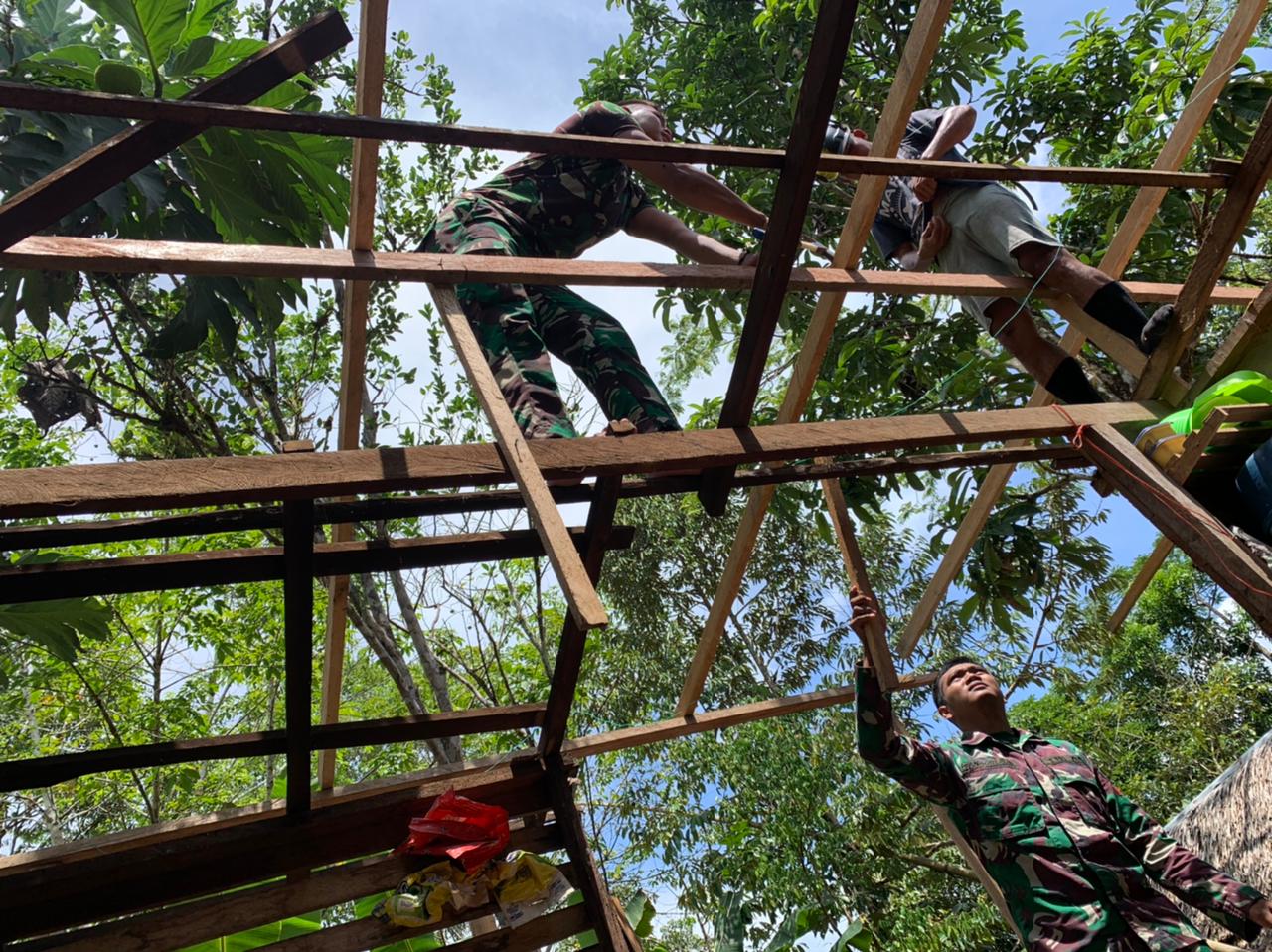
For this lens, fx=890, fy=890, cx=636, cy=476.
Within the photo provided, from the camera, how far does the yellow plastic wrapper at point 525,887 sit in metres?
2.29

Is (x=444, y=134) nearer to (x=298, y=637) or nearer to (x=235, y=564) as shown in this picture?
(x=235, y=564)

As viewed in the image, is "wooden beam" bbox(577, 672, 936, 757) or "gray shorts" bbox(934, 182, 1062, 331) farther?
"wooden beam" bbox(577, 672, 936, 757)

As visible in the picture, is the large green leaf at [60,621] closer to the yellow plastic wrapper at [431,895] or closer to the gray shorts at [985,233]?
the yellow plastic wrapper at [431,895]

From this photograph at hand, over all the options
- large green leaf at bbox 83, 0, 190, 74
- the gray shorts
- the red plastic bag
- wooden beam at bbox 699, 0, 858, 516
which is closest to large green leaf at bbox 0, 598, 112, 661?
the red plastic bag

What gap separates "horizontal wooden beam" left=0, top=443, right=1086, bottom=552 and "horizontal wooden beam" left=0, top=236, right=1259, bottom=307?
0.55 meters

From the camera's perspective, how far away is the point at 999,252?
336 centimetres

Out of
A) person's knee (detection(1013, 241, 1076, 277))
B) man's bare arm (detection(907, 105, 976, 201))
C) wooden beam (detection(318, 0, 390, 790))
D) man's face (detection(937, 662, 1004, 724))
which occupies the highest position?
man's bare arm (detection(907, 105, 976, 201))

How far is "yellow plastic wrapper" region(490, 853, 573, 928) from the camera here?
7.50 feet

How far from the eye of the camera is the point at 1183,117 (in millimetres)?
3102

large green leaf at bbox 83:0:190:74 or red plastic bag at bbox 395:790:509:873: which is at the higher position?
large green leaf at bbox 83:0:190:74

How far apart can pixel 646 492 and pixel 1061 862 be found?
1358 mm

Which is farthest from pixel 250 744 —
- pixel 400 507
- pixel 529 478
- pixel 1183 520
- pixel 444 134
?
pixel 1183 520

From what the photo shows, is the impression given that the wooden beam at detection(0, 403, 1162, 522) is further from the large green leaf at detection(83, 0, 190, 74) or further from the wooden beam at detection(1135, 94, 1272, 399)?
the large green leaf at detection(83, 0, 190, 74)

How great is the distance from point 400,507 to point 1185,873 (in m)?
2.11
